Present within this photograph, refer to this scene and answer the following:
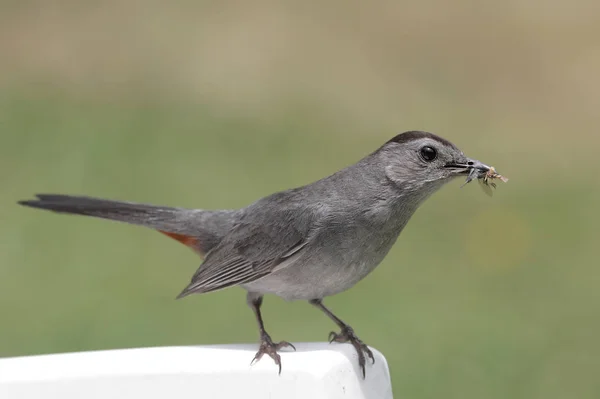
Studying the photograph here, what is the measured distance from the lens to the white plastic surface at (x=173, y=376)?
272cm

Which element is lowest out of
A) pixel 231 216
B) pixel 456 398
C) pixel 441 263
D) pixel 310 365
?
pixel 456 398

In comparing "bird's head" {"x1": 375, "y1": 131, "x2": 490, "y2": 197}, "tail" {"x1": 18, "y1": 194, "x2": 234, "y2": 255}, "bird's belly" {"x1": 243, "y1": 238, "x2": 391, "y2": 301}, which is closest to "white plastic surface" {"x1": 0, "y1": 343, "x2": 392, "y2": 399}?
"bird's belly" {"x1": 243, "y1": 238, "x2": 391, "y2": 301}

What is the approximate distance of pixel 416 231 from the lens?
22.0ft

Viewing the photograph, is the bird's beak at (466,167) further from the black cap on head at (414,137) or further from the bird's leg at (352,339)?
the bird's leg at (352,339)

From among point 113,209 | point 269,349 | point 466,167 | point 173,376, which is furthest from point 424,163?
point 113,209

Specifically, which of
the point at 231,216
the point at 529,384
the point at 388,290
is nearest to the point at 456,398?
the point at 529,384

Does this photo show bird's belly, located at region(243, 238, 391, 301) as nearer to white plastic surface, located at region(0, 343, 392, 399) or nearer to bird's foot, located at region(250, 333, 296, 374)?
bird's foot, located at region(250, 333, 296, 374)

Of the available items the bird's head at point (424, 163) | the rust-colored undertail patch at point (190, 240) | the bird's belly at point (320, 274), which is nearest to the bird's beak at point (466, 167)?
the bird's head at point (424, 163)

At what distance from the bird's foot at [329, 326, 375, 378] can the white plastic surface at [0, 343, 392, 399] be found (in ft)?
0.36

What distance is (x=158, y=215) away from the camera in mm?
3980

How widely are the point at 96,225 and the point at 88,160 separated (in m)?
0.67

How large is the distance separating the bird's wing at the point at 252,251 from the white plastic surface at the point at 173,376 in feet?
1.76

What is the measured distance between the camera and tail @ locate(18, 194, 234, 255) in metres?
3.89

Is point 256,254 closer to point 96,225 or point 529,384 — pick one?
point 529,384
